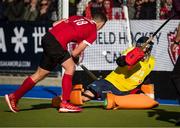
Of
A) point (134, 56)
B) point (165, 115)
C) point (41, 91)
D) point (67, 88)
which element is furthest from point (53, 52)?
point (41, 91)

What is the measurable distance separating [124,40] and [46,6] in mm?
2143

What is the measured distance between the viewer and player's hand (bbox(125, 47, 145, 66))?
9.88 meters

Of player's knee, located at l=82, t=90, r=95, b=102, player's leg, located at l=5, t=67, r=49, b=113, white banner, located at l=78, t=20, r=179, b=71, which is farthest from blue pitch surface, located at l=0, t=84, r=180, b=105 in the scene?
player's leg, located at l=5, t=67, r=49, b=113

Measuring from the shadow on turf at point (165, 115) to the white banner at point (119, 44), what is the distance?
2585 mm

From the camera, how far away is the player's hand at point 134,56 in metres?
9.88

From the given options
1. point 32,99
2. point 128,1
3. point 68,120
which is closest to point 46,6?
point 128,1

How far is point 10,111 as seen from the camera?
977cm

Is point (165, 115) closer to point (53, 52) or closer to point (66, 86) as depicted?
point (66, 86)

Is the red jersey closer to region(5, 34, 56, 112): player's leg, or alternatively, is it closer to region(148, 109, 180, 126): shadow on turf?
region(5, 34, 56, 112): player's leg

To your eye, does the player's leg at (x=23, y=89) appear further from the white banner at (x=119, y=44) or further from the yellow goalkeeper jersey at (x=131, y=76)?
the white banner at (x=119, y=44)

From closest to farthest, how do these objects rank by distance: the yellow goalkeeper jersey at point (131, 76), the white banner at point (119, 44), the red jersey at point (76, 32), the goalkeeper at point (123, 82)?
the red jersey at point (76, 32) < the goalkeeper at point (123, 82) < the yellow goalkeeper jersey at point (131, 76) < the white banner at point (119, 44)

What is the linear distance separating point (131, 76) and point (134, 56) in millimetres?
618

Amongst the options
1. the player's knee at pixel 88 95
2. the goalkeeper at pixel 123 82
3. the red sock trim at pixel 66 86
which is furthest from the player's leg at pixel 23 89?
the player's knee at pixel 88 95

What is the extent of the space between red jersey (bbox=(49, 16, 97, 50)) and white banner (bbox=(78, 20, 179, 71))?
330 cm
